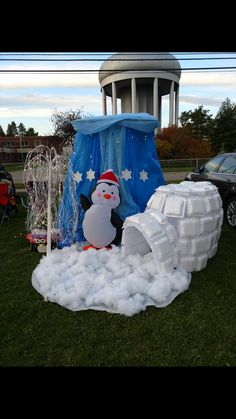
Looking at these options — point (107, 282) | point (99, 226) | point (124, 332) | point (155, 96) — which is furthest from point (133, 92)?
point (124, 332)

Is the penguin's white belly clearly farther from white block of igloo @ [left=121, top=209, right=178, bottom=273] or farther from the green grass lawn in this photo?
the green grass lawn

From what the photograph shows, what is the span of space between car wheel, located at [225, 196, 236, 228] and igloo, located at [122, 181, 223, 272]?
7.31 ft

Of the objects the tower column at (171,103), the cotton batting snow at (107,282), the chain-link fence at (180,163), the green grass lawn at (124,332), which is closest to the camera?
the green grass lawn at (124,332)

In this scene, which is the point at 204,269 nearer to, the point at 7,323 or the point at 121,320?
the point at 121,320

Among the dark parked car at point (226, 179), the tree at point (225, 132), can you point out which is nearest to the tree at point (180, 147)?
the tree at point (225, 132)

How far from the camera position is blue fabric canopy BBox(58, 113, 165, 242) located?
5230 millimetres

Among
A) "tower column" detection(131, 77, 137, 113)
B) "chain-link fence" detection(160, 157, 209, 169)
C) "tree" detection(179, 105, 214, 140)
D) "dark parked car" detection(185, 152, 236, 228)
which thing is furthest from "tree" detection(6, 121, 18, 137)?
"dark parked car" detection(185, 152, 236, 228)

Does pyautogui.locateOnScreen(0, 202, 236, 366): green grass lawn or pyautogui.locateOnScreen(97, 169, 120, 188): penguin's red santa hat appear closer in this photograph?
pyautogui.locateOnScreen(0, 202, 236, 366): green grass lawn

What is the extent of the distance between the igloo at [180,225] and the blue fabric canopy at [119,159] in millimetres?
1193

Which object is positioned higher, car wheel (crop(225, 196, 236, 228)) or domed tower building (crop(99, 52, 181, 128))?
domed tower building (crop(99, 52, 181, 128))

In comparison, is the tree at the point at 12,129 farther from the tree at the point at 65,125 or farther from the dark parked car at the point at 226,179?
the dark parked car at the point at 226,179

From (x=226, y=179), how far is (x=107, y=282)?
13.7ft

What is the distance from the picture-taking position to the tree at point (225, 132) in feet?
105
